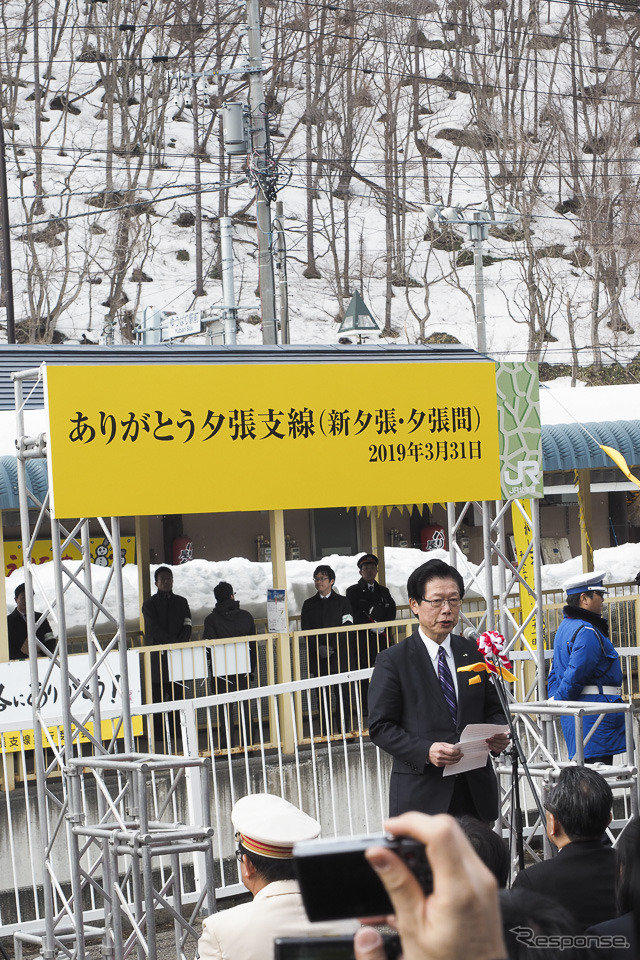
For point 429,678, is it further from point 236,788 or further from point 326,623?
point 326,623

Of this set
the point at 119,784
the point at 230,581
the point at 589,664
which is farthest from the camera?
the point at 230,581

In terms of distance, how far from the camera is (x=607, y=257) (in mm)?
41688

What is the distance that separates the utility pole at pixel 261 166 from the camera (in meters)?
19.0

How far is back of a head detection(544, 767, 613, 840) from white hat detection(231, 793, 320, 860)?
943 millimetres

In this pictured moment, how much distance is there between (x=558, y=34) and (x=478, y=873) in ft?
180

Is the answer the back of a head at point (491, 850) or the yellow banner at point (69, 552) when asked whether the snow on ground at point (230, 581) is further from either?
the back of a head at point (491, 850)

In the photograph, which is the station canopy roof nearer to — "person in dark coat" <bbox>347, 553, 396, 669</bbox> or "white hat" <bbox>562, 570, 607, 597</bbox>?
"person in dark coat" <bbox>347, 553, 396, 669</bbox>

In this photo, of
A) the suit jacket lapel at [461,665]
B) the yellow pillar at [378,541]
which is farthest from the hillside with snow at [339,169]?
the suit jacket lapel at [461,665]

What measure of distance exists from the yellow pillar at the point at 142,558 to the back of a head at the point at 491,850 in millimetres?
9362

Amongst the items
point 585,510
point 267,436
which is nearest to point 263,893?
point 267,436

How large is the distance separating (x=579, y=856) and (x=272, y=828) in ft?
3.49

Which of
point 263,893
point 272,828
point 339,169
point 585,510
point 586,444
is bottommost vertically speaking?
point 263,893

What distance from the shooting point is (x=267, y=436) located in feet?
20.6

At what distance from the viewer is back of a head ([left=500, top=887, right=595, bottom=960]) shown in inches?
73.6
